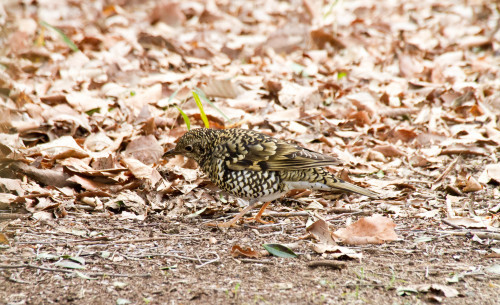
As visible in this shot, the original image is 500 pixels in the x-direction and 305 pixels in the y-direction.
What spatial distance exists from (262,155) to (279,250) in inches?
46.9

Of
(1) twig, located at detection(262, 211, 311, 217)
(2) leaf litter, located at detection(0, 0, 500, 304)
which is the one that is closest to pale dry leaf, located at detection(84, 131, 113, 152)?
(2) leaf litter, located at detection(0, 0, 500, 304)

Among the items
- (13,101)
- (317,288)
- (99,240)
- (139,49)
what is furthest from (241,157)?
(139,49)

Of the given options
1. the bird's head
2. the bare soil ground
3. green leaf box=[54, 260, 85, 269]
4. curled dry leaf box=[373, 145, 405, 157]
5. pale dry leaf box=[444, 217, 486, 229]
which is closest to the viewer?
the bare soil ground

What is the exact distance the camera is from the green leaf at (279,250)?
429 centimetres

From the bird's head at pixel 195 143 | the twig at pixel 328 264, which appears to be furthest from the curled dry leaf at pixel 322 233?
the bird's head at pixel 195 143

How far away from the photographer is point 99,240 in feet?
14.7

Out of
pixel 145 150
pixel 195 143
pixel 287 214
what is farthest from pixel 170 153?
pixel 287 214

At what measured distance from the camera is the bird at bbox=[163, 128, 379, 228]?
17.0ft

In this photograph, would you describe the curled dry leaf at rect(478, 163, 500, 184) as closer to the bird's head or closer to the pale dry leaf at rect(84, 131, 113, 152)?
the bird's head

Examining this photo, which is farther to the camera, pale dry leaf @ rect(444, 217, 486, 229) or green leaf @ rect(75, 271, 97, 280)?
pale dry leaf @ rect(444, 217, 486, 229)

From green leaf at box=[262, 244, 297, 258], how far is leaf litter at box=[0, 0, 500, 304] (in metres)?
0.06

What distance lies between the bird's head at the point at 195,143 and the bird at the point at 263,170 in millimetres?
21

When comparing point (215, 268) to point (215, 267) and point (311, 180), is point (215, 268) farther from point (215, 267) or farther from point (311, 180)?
point (311, 180)

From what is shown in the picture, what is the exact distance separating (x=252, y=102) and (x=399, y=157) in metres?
1.90
